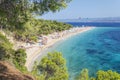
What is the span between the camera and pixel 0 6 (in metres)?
17.1

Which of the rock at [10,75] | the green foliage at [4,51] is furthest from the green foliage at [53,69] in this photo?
the rock at [10,75]

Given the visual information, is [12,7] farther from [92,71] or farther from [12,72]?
[92,71]

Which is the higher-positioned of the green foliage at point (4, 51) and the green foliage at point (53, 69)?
the green foliage at point (4, 51)

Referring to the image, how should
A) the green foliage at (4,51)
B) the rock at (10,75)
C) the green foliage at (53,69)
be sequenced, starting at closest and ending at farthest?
the rock at (10,75)
the green foliage at (4,51)
the green foliage at (53,69)

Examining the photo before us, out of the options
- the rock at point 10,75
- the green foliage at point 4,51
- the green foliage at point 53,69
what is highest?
the rock at point 10,75

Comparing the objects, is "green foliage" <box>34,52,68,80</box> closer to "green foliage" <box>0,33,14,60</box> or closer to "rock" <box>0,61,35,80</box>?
"green foliage" <box>0,33,14,60</box>

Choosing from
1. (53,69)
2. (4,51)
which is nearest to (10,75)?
(4,51)

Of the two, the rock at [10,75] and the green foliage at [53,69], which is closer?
the rock at [10,75]

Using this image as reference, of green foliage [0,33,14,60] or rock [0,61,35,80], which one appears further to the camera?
green foliage [0,33,14,60]

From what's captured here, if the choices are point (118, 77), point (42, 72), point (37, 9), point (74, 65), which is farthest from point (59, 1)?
point (74, 65)

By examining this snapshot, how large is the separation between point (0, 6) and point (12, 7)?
704 millimetres


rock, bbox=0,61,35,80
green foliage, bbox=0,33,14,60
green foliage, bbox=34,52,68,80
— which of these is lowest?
green foliage, bbox=34,52,68,80

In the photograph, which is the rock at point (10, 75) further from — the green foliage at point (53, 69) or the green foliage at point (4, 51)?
the green foliage at point (53, 69)

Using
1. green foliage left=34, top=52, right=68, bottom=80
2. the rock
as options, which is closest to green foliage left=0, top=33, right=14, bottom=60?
the rock
